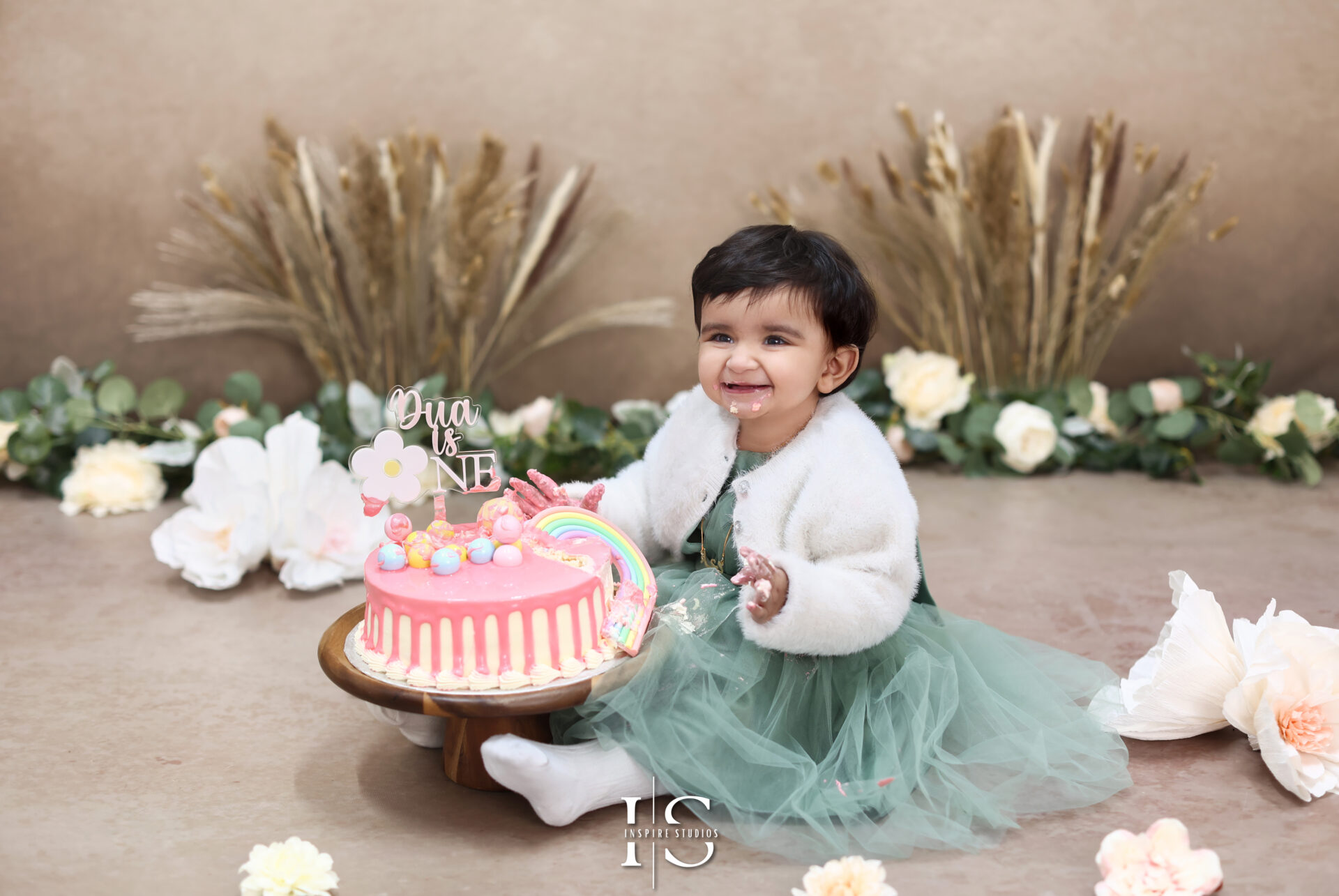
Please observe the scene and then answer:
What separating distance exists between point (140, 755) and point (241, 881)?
49 cm

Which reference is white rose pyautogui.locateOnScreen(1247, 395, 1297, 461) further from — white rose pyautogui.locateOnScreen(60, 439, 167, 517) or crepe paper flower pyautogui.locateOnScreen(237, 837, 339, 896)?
white rose pyautogui.locateOnScreen(60, 439, 167, 517)

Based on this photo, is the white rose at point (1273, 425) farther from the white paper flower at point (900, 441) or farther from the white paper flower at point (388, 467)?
the white paper flower at point (388, 467)

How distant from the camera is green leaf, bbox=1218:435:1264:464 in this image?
11.2ft

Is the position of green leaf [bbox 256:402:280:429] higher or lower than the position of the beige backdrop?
lower

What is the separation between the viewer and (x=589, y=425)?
131 inches

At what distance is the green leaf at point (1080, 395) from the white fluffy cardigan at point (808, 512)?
200cm

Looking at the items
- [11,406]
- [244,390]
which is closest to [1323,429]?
[244,390]

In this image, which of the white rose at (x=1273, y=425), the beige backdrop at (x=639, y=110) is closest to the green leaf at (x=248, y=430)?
the beige backdrop at (x=639, y=110)

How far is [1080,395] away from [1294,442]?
0.61m

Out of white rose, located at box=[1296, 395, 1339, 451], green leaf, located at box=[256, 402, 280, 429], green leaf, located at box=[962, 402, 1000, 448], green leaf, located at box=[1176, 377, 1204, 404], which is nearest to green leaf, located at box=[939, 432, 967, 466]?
green leaf, located at box=[962, 402, 1000, 448]

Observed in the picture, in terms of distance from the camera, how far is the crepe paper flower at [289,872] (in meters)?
1.33

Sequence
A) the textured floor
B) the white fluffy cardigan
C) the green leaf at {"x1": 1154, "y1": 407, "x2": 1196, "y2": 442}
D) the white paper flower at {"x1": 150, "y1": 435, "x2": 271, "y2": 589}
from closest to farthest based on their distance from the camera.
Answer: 1. the textured floor
2. the white fluffy cardigan
3. the white paper flower at {"x1": 150, "y1": 435, "x2": 271, "y2": 589}
4. the green leaf at {"x1": 1154, "y1": 407, "x2": 1196, "y2": 442}

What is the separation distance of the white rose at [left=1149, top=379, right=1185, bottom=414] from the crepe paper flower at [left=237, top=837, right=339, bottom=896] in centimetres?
299

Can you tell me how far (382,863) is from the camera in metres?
1.45
